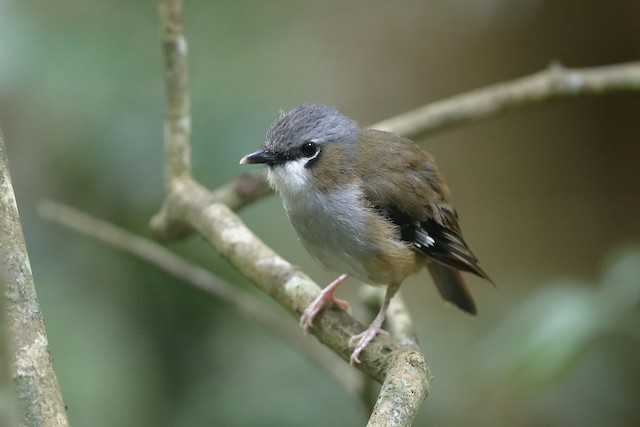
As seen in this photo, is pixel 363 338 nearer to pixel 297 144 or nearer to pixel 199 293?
pixel 297 144

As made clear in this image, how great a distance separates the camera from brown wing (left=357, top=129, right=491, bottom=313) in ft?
11.1

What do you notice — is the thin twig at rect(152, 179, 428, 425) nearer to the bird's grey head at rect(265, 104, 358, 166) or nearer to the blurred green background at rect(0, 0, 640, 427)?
the bird's grey head at rect(265, 104, 358, 166)

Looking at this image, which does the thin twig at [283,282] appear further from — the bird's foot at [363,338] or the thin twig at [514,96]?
the thin twig at [514,96]

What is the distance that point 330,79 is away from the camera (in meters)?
7.70

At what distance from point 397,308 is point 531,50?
17.2 feet

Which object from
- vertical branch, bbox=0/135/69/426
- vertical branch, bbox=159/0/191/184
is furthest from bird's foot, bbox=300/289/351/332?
vertical branch, bbox=0/135/69/426

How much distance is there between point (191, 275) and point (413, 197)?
1.25 metres

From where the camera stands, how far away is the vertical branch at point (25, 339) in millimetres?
1763

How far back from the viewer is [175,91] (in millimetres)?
3857

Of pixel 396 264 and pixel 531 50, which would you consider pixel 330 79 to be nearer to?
pixel 531 50

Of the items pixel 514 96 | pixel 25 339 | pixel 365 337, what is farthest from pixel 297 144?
pixel 25 339

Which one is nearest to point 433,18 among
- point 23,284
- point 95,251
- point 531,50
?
point 531,50

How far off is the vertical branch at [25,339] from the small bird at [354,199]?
4.83 feet

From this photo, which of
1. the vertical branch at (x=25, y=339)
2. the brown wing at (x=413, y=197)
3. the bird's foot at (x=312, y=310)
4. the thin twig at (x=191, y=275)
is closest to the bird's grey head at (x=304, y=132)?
the brown wing at (x=413, y=197)
